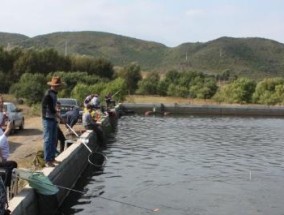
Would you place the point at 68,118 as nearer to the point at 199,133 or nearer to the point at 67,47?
the point at 199,133

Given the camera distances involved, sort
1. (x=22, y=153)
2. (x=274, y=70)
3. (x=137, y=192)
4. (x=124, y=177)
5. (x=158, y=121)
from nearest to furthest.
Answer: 1. (x=137, y=192)
2. (x=124, y=177)
3. (x=22, y=153)
4. (x=158, y=121)
5. (x=274, y=70)

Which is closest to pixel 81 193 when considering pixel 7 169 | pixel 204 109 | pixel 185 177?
pixel 185 177

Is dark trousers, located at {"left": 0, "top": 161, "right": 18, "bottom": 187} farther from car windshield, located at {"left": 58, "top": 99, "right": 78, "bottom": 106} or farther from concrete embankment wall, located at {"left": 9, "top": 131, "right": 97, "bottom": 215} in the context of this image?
car windshield, located at {"left": 58, "top": 99, "right": 78, "bottom": 106}

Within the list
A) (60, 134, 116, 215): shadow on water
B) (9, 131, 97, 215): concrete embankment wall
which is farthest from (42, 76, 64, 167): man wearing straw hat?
(60, 134, 116, 215): shadow on water

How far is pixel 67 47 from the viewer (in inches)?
7515

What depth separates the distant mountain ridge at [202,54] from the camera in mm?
156125

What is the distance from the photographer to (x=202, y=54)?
16588cm

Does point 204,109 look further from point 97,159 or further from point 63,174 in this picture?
point 63,174

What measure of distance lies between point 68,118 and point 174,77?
69.7 m

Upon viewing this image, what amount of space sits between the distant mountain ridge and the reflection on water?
4747 inches

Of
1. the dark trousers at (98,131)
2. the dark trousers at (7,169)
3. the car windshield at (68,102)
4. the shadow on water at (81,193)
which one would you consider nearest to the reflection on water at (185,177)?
the shadow on water at (81,193)

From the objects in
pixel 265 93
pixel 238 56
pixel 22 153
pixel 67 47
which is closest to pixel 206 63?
pixel 238 56

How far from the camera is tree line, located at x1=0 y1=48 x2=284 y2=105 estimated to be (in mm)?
65500

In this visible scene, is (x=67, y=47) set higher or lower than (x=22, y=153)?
higher
